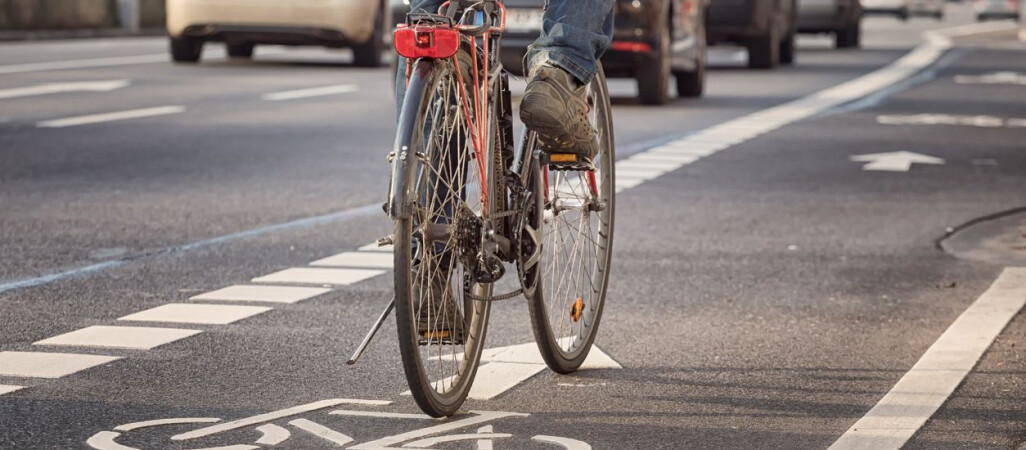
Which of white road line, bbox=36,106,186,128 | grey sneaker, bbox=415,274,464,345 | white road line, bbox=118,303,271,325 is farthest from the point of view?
white road line, bbox=36,106,186,128

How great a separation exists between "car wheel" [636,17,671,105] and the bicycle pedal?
1155cm

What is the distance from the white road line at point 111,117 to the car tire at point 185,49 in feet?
22.9

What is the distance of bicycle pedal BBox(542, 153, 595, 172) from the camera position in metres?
5.24

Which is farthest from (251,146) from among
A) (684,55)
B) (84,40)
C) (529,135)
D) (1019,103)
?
(84,40)

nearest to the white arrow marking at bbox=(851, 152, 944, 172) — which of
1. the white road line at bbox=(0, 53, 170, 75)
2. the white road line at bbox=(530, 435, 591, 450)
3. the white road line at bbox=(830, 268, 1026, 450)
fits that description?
the white road line at bbox=(830, 268, 1026, 450)

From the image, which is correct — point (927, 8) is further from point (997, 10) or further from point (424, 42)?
point (424, 42)

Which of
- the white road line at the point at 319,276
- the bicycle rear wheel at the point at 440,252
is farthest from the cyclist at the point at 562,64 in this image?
the white road line at the point at 319,276

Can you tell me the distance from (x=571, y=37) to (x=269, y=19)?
17.1 m

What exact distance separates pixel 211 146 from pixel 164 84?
21.2 ft

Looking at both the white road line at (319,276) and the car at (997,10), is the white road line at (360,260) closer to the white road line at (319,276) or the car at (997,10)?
the white road line at (319,276)

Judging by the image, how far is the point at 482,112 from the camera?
4.84 meters

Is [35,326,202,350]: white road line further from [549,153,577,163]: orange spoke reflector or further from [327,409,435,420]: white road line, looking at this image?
[549,153,577,163]: orange spoke reflector

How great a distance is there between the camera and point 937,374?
5.45 m

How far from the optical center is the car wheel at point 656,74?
17.0 metres
